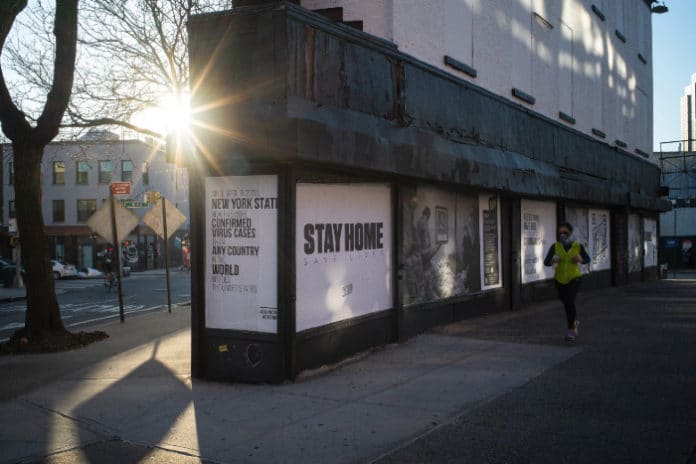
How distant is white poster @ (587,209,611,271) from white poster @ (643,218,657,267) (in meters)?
5.28

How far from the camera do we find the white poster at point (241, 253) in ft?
26.2

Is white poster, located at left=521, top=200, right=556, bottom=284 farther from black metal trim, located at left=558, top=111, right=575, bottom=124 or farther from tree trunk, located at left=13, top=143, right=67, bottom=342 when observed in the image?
tree trunk, located at left=13, top=143, right=67, bottom=342

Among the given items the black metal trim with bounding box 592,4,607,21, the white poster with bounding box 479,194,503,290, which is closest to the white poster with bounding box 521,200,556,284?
the white poster with bounding box 479,194,503,290

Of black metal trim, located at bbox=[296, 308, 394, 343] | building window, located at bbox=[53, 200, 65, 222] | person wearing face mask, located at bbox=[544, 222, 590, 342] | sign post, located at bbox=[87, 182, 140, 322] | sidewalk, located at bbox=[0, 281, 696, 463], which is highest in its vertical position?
building window, located at bbox=[53, 200, 65, 222]

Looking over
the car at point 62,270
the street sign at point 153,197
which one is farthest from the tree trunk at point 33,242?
the car at point 62,270

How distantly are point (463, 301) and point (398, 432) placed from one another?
7.09m

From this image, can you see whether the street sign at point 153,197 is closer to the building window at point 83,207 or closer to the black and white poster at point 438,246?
the black and white poster at point 438,246

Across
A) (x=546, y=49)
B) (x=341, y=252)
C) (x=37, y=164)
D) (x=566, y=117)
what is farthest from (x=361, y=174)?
(x=566, y=117)

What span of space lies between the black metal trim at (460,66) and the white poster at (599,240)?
9151mm

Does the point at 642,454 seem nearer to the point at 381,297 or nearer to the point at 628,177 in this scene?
the point at 381,297

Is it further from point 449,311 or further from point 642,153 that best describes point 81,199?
point 449,311

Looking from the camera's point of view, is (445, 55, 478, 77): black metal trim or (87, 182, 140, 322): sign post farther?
(87, 182, 140, 322): sign post

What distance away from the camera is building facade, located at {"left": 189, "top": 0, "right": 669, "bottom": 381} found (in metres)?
7.94

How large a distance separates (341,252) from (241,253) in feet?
4.69
